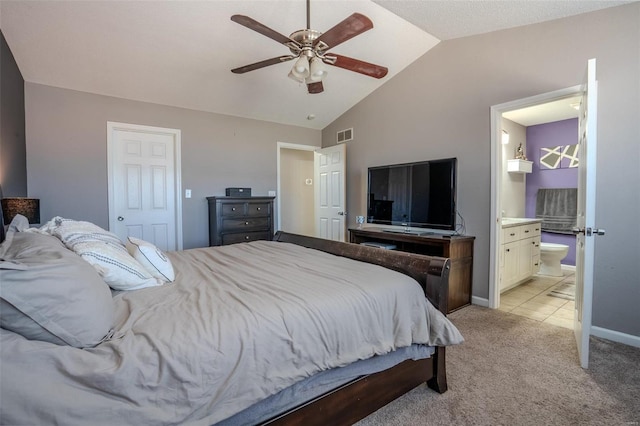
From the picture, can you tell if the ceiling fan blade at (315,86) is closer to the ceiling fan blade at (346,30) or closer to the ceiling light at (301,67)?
the ceiling light at (301,67)

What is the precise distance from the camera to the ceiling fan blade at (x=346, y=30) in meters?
1.89

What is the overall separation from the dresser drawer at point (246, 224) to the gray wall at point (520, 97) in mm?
1736

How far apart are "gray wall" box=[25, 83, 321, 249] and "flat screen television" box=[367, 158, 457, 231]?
1.96 metres

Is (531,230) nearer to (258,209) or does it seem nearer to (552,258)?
(552,258)

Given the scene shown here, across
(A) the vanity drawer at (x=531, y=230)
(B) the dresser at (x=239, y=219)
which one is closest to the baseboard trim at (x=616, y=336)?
(A) the vanity drawer at (x=531, y=230)

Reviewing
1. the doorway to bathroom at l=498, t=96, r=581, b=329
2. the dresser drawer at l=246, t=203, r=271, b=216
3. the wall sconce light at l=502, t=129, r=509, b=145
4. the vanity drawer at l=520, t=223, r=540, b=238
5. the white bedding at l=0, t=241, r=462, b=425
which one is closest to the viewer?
the white bedding at l=0, t=241, r=462, b=425

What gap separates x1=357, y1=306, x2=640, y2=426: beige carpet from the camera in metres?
1.58

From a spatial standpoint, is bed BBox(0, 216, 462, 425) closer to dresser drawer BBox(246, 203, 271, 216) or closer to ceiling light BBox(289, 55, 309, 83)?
ceiling light BBox(289, 55, 309, 83)

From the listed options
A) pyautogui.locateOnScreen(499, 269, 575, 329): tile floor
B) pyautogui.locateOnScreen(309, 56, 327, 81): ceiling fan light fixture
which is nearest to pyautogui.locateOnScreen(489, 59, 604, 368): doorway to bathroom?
pyautogui.locateOnScreen(499, 269, 575, 329): tile floor

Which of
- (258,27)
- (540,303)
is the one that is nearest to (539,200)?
(540,303)

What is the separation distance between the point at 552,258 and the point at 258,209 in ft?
14.3

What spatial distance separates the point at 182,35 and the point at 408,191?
2961 mm

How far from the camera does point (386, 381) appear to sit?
4.93ft

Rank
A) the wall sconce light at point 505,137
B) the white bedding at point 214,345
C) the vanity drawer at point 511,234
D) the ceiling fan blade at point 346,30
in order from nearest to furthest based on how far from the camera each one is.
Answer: the white bedding at point 214,345 < the ceiling fan blade at point 346,30 < the vanity drawer at point 511,234 < the wall sconce light at point 505,137
